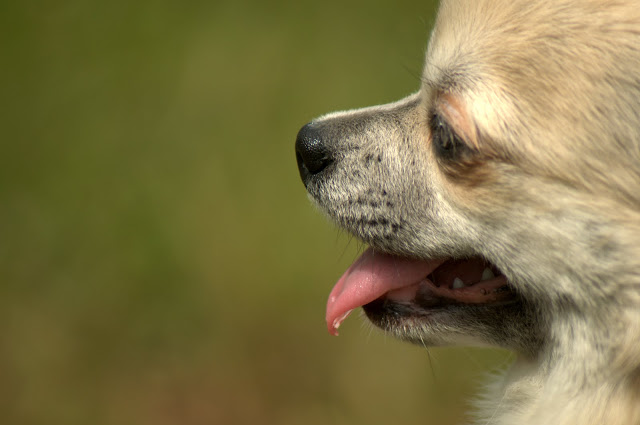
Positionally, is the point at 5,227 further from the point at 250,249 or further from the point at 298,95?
the point at 298,95

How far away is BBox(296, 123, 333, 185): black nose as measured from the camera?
2994 mm

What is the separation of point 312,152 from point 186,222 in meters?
3.18

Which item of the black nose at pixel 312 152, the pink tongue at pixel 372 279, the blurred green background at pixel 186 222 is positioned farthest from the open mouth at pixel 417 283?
the blurred green background at pixel 186 222

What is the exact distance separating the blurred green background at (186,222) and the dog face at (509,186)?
177cm

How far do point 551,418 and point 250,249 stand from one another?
352 centimetres

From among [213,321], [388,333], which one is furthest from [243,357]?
[388,333]

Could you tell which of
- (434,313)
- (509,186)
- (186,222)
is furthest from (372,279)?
(186,222)

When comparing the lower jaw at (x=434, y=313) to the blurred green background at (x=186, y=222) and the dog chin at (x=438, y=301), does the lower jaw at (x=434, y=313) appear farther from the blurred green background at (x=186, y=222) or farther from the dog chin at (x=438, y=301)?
the blurred green background at (x=186, y=222)

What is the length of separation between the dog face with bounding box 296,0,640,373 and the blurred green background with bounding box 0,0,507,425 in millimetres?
1767

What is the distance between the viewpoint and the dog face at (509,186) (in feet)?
7.98

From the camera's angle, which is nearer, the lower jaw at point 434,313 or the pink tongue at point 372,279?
the lower jaw at point 434,313

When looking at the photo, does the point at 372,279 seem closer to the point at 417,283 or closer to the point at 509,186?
the point at 417,283

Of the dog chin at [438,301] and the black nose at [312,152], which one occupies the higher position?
Answer: the black nose at [312,152]

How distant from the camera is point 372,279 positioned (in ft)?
9.83
